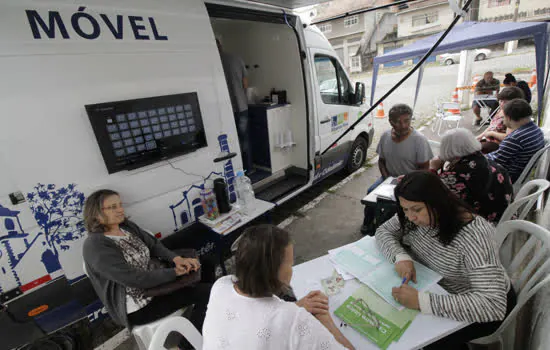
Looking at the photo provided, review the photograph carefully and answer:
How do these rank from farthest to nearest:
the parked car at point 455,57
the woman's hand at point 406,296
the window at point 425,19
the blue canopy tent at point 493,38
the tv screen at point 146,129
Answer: the window at point 425,19 < the parked car at point 455,57 < the blue canopy tent at point 493,38 < the tv screen at point 146,129 < the woman's hand at point 406,296

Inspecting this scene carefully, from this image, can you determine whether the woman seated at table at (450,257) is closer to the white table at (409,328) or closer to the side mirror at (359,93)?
the white table at (409,328)

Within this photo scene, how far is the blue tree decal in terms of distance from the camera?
5.42 ft

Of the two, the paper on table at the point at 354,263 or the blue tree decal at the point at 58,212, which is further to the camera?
the blue tree decal at the point at 58,212

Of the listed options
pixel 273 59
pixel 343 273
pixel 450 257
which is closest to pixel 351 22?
pixel 273 59

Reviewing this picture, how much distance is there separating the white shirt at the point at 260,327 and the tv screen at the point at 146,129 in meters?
1.49

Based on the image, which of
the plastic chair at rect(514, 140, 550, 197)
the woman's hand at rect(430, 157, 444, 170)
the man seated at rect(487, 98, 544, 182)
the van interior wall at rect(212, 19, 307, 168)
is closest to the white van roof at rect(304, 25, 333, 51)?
the van interior wall at rect(212, 19, 307, 168)

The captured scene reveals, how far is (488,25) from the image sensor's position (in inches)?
213

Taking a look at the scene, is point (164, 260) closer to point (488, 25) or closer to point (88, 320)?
point (88, 320)

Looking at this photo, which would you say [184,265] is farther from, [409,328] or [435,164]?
[435,164]

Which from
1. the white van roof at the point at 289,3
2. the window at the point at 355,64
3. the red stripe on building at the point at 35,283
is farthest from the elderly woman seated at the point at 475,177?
the window at the point at 355,64

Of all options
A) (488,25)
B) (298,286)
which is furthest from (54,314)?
(488,25)

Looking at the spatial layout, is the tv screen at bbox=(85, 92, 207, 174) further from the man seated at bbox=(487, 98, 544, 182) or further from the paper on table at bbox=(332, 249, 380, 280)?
the man seated at bbox=(487, 98, 544, 182)

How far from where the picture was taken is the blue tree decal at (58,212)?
1.65 meters

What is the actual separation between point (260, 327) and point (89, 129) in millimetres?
1739
